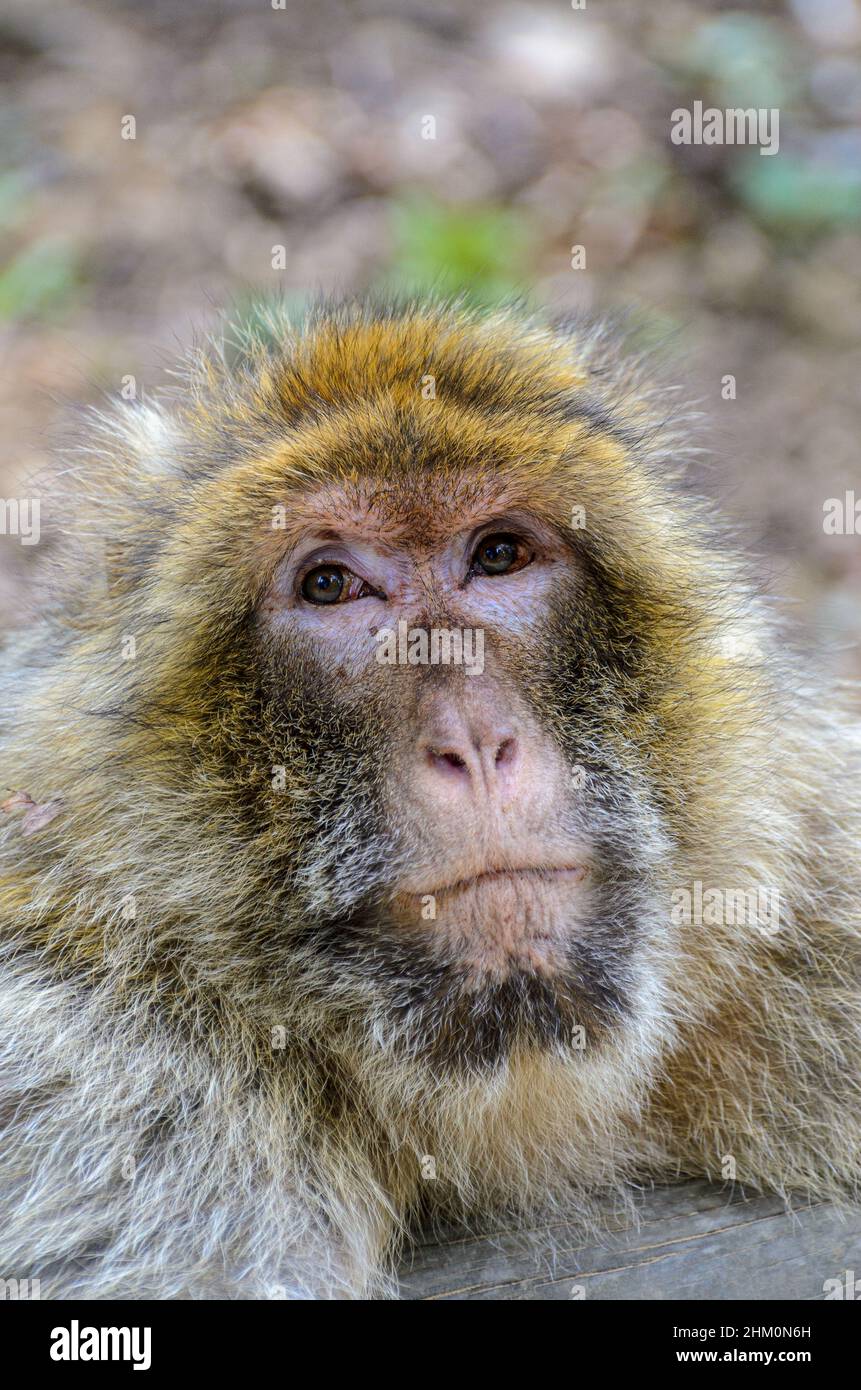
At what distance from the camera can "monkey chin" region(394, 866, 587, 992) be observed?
2734 mm

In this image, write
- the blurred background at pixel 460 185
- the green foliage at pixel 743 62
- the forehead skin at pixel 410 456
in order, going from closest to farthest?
the forehead skin at pixel 410 456 → the blurred background at pixel 460 185 → the green foliage at pixel 743 62

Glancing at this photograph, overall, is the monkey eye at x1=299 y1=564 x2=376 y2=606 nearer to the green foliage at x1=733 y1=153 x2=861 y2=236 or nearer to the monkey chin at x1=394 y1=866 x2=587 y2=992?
the monkey chin at x1=394 y1=866 x2=587 y2=992

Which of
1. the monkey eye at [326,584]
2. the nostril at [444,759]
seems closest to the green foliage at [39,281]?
the monkey eye at [326,584]

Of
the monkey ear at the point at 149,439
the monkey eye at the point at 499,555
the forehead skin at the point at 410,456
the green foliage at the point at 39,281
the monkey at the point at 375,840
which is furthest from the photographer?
the green foliage at the point at 39,281

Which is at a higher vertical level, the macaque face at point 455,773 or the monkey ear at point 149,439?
the monkey ear at point 149,439

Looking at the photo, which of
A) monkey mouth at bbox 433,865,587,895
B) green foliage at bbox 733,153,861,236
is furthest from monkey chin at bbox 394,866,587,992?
green foliage at bbox 733,153,861,236

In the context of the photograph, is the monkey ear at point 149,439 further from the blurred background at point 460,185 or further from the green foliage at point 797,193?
the green foliage at point 797,193

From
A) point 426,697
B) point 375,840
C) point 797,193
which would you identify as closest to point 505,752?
point 426,697

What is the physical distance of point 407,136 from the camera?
749cm

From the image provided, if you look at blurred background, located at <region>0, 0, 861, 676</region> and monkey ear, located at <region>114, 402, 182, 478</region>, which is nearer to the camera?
monkey ear, located at <region>114, 402, 182, 478</region>

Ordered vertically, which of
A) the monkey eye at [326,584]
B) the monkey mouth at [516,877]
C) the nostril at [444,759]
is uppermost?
the monkey eye at [326,584]

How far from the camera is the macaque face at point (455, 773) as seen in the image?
2746 millimetres

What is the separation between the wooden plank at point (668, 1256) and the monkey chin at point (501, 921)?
732mm

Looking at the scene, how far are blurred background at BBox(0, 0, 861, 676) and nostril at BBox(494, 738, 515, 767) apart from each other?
3768mm
